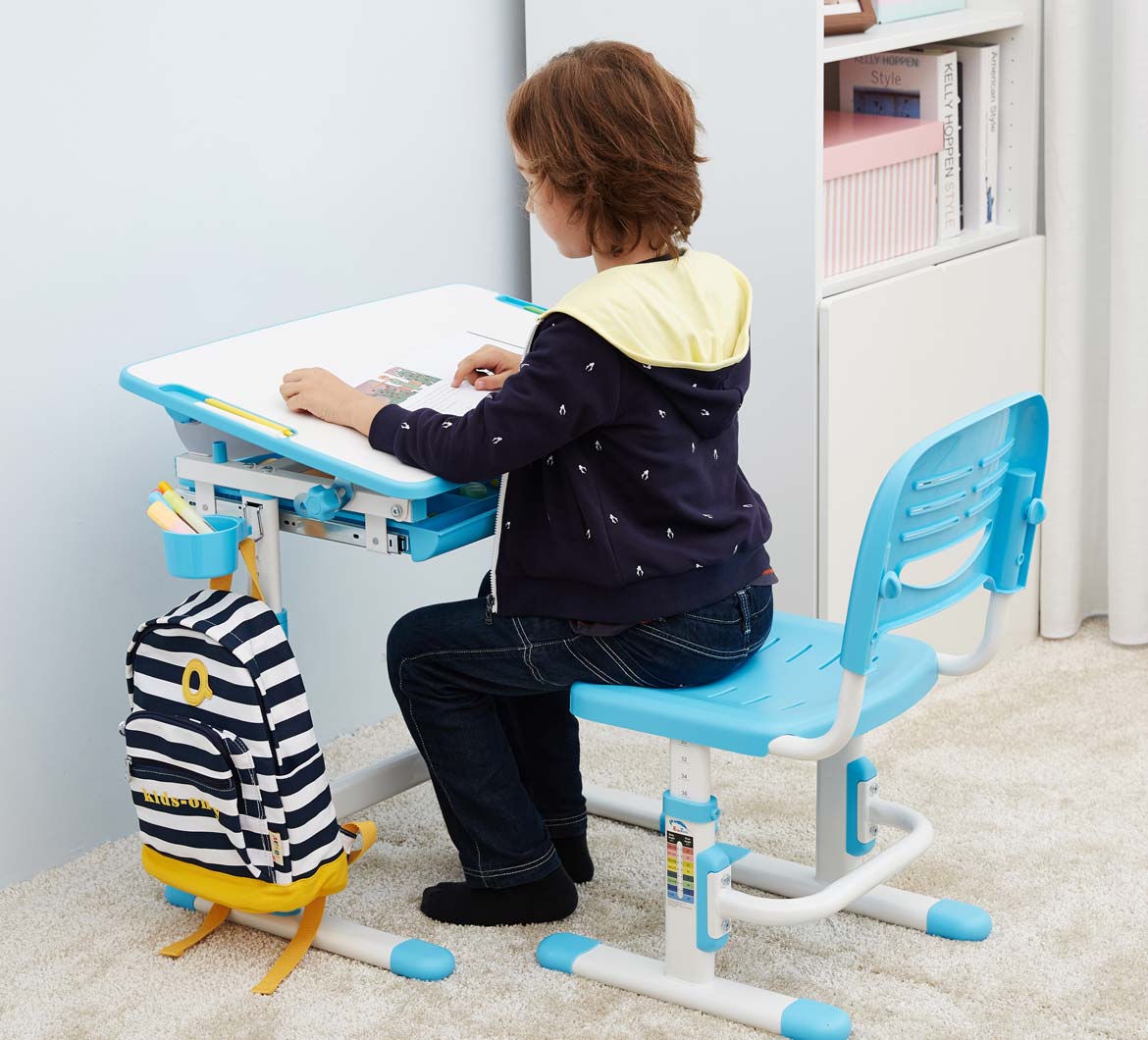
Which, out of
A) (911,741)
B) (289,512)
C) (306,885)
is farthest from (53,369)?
(911,741)

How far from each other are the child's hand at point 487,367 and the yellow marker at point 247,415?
0.77 feet

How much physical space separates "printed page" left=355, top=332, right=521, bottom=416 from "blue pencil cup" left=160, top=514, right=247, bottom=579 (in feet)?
0.73

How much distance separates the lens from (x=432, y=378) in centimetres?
183

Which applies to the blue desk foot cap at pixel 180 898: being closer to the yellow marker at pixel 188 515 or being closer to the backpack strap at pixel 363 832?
the backpack strap at pixel 363 832

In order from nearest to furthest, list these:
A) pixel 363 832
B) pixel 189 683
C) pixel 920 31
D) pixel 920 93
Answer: pixel 189 683 → pixel 363 832 → pixel 920 31 → pixel 920 93

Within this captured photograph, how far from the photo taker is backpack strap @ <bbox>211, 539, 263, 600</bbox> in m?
1.75

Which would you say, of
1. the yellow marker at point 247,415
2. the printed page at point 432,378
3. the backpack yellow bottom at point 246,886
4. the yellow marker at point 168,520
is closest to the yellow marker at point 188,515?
the yellow marker at point 168,520

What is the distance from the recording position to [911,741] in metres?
2.37

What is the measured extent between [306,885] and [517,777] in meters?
0.26

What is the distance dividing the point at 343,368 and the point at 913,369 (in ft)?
3.16

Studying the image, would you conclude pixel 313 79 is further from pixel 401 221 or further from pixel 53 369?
pixel 53 369

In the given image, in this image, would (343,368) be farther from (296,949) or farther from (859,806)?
(859,806)

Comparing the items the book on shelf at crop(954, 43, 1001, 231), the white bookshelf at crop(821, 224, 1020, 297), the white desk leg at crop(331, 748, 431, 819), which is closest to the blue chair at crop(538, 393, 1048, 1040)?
the white desk leg at crop(331, 748, 431, 819)

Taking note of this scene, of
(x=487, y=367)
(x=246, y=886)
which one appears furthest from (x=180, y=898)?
(x=487, y=367)
